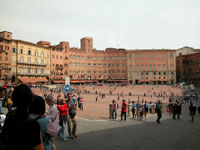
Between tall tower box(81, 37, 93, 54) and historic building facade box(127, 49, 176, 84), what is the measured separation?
61.9 ft

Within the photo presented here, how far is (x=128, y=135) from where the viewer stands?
24.7 ft

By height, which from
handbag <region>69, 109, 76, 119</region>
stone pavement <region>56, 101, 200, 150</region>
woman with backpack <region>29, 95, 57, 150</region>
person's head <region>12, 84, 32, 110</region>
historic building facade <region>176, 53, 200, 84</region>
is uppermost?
historic building facade <region>176, 53, 200, 84</region>

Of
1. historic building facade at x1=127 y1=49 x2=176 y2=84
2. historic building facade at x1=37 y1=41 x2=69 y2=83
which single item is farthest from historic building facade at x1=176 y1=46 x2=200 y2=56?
historic building facade at x1=37 y1=41 x2=69 y2=83

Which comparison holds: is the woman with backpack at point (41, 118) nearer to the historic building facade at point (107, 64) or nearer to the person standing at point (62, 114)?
the person standing at point (62, 114)

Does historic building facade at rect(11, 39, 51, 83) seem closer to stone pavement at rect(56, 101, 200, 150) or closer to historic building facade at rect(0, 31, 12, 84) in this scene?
historic building facade at rect(0, 31, 12, 84)

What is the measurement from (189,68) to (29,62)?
7064 centimetres

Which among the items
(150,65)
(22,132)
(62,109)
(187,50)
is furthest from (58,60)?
(22,132)

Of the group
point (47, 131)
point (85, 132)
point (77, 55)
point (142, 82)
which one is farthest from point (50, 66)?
point (47, 131)

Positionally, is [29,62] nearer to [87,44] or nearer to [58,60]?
[58,60]

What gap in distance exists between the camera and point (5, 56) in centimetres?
5203

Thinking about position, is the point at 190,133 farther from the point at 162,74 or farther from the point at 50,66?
the point at 162,74

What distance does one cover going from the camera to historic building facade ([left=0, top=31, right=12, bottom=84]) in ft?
164

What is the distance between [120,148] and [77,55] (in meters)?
78.1

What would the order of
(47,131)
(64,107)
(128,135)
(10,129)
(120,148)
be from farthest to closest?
(128,135), (64,107), (120,148), (47,131), (10,129)
